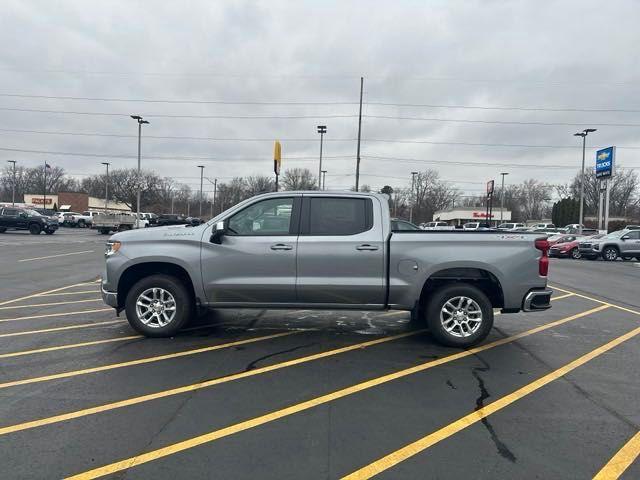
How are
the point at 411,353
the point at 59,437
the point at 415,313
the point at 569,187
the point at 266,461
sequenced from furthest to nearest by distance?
the point at 569,187 → the point at 415,313 → the point at 411,353 → the point at 59,437 → the point at 266,461

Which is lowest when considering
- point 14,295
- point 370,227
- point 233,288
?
point 14,295

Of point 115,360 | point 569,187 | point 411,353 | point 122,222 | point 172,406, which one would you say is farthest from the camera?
point 569,187

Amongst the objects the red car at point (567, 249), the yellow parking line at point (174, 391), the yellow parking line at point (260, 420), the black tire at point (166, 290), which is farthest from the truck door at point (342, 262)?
the red car at point (567, 249)

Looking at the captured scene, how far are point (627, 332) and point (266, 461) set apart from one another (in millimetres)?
6617

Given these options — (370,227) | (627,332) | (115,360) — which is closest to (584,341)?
(627,332)

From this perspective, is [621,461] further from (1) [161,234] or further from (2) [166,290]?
(1) [161,234]

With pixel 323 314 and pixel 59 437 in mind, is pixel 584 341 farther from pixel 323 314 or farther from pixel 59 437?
pixel 59 437

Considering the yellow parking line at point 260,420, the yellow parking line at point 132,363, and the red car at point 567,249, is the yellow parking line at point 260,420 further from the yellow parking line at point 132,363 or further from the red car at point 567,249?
the red car at point 567,249

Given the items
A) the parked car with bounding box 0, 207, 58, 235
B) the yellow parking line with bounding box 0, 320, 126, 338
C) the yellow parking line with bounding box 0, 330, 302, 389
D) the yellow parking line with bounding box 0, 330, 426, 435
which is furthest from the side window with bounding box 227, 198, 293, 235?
the parked car with bounding box 0, 207, 58, 235

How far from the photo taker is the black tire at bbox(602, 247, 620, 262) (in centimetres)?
2577

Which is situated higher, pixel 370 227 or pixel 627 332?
pixel 370 227

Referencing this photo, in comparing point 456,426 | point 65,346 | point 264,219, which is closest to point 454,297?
point 456,426

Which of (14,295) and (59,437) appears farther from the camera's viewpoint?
(14,295)

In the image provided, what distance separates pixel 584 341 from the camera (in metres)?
7.04
